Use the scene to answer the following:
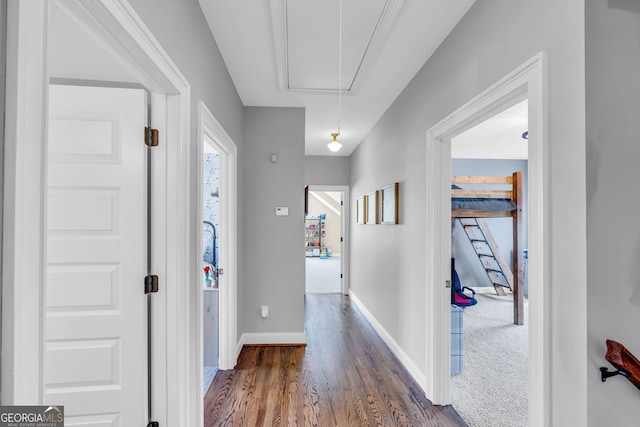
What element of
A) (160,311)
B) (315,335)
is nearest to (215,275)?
(315,335)

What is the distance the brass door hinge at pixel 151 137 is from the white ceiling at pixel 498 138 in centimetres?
312

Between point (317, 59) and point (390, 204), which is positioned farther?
point (390, 204)

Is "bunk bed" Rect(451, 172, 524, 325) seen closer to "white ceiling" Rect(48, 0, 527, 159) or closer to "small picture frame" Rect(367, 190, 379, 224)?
"white ceiling" Rect(48, 0, 527, 159)

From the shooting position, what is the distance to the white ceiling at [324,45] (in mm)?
1909

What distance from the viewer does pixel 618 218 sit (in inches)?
45.6

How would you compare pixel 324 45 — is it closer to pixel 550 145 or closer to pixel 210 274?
pixel 550 145

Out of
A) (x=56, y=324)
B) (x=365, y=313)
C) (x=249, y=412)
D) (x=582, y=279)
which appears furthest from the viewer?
(x=365, y=313)

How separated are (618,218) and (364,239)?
373cm

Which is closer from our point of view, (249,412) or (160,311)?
→ (160,311)

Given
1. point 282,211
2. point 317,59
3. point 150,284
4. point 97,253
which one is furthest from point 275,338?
point 317,59

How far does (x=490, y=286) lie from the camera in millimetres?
6219

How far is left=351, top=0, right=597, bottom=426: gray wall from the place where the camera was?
1.18 meters

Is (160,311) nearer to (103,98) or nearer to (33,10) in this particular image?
(103,98)

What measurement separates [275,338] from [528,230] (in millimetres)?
2820
